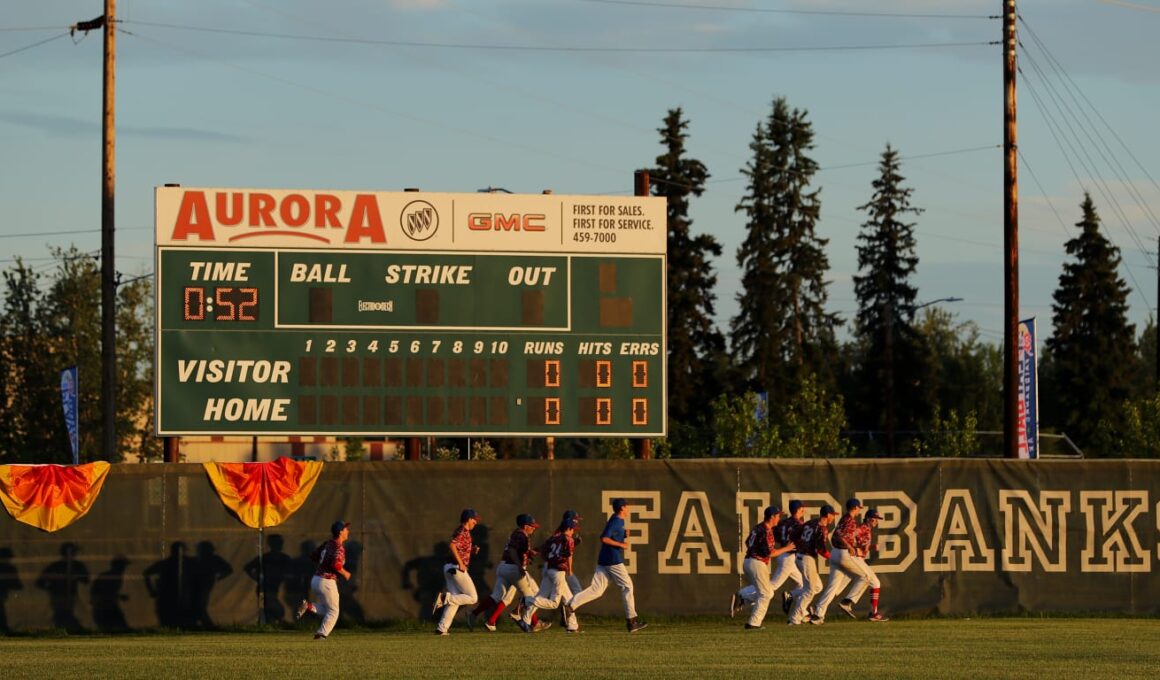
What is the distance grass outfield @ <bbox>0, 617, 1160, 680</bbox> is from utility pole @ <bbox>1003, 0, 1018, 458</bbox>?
5.81 m

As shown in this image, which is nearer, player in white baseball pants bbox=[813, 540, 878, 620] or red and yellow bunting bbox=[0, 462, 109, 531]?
player in white baseball pants bbox=[813, 540, 878, 620]

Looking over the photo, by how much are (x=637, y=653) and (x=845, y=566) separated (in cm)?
616

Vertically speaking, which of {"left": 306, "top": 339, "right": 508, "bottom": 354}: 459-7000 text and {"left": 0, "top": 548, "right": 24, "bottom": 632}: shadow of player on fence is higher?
{"left": 306, "top": 339, "right": 508, "bottom": 354}: 459-7000 text

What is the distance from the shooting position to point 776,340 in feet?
238

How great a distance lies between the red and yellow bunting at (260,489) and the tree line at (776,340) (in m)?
32.5

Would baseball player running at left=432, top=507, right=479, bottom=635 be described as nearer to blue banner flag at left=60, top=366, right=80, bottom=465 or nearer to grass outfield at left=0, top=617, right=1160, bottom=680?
grass outfield at left=0, top=617, right=1160, bottom=680

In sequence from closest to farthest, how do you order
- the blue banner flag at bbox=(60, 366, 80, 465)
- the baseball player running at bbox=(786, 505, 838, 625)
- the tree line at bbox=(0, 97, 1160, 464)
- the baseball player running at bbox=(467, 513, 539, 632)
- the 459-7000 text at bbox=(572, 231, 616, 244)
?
the baseball player running at bbox=(467, 513, 539, 632) → the baseball player running at bbox=(786, 505, 838, 625) → the 459-7000 text at bbox=(572, 231, 616, 244) → the blue banner flag at bbox=(60, 366, 80, 465) → the tree line at bbox=(0, 97, 1160, 464)

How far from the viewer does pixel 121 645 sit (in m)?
20.1

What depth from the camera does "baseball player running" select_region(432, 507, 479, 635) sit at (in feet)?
71.3

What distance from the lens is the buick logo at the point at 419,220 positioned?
1035 inches

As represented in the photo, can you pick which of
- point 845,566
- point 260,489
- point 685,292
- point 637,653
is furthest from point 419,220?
point 685,292

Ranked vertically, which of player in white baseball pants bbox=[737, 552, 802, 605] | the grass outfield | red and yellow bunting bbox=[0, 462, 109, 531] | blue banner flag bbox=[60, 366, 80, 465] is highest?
blue banner flag bbox=[60, 366, 80, 465]

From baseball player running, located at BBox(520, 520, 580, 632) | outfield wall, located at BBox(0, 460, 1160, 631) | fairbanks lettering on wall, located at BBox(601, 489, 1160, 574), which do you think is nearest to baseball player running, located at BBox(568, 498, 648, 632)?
baseball player running, located at BBox(520, 520, 580, 632)

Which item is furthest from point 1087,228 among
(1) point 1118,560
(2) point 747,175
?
(1) point 1118,560
